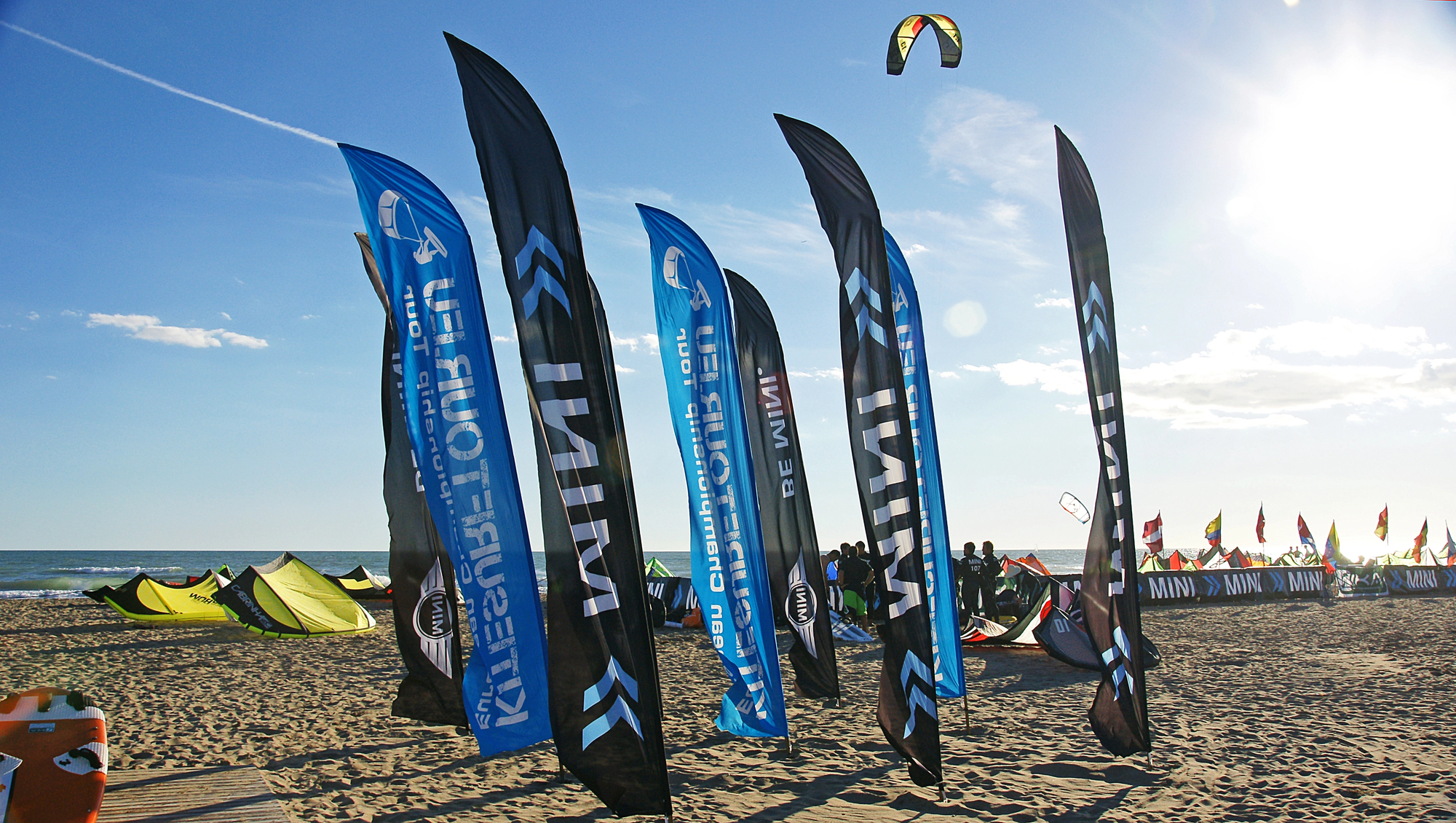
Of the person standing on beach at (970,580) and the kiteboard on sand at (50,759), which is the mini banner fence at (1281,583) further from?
the kiteboard on sand at (50,759)

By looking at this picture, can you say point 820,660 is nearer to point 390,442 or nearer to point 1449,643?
point 390,442

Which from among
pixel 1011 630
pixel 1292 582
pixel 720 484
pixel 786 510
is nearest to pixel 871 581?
pixel 1011 630

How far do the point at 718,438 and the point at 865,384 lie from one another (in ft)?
6.09

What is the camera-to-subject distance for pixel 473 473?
20.5ft

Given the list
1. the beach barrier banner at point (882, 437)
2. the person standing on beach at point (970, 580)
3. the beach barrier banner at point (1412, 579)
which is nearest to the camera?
the beach barrier banner at point (882, 437)

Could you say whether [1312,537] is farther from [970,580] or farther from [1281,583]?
[970,580]

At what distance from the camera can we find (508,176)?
5227 millimetres

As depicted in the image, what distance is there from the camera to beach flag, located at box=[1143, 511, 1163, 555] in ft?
93.8

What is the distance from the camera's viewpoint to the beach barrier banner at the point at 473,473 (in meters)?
6.26

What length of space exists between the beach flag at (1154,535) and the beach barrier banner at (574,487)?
27.8m

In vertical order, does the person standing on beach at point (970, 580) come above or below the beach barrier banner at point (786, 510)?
below

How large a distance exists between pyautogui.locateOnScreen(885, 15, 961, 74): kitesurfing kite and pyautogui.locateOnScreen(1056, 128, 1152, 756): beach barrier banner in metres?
1.62

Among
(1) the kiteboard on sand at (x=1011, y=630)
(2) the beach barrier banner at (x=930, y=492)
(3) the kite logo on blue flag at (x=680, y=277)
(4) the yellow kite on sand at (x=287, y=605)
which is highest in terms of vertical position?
(3) the kite logo on blue flag at (x=680, y=277)

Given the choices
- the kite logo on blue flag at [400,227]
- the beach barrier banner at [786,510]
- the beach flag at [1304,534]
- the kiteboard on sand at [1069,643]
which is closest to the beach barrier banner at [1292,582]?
the beach flag at [1304,534]
